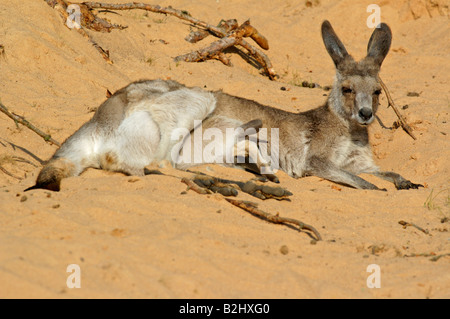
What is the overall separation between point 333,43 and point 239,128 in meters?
1.74

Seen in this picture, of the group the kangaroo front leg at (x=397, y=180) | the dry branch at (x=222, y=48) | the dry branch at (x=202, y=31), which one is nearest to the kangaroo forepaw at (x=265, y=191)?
the kangaroo front leg at (x=397, y=180)

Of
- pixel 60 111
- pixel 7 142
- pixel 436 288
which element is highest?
pixel 60 111

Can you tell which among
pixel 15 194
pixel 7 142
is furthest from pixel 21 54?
pixel 15 194

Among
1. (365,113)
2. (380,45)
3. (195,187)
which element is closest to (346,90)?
(365,113)

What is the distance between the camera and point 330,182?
21.3ft

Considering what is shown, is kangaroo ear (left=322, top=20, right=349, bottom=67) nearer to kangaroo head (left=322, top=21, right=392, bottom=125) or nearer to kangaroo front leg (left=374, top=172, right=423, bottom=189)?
kangaroo head (left=322, top=21, right=392, bottom=125)

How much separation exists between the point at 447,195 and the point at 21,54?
585 cm

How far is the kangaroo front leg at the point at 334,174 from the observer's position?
6203 mm

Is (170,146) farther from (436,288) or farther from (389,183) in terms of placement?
(436,288)

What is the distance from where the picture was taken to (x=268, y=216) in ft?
14.2

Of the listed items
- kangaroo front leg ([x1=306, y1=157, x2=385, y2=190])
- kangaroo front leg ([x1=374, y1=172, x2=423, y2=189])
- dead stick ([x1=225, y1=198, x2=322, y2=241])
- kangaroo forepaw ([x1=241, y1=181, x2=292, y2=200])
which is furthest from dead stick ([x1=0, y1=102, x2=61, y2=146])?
kangaroo front leg ([x1=374, y1=172, x2=423, y2=189])

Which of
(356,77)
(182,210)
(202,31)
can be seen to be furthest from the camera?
(202,31)

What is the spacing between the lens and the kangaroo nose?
629cm

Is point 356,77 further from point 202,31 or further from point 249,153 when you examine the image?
point 202,31
